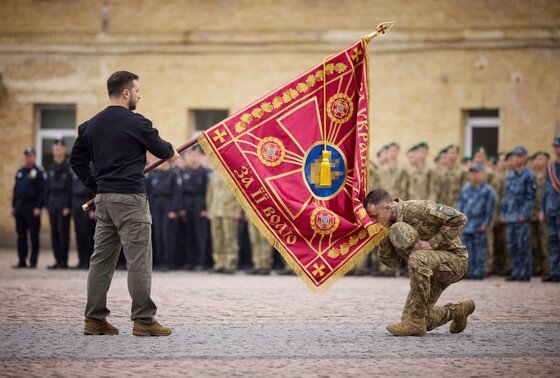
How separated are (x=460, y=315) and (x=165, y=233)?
11.3 m

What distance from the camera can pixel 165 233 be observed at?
802 inches

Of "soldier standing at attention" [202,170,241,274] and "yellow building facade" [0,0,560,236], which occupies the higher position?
"yellow building facade" [0,0,560,236]

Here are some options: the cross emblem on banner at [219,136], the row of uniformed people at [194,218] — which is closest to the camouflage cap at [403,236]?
the cross emblem on banner at [219,136]

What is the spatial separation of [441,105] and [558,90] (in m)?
2.44

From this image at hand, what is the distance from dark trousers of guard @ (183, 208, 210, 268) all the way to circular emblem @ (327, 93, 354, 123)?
1047 centimetres

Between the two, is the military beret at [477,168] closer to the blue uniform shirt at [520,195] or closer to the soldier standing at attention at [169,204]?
the blue uniform shirt at [520,195]

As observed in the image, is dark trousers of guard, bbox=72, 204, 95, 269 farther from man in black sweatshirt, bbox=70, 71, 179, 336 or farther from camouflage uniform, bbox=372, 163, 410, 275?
man in black sweatshirt, bbox=70, 71, 179, 336

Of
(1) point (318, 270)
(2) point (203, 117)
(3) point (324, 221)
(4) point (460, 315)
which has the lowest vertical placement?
(4) point (460, 315)

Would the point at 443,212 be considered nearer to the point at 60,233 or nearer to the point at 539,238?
the point at 539,238

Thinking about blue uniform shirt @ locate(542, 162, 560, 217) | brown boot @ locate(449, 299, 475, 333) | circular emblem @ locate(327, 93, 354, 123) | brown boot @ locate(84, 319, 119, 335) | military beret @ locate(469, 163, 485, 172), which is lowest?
brown boot @ locate(84, 319, 119, 335)

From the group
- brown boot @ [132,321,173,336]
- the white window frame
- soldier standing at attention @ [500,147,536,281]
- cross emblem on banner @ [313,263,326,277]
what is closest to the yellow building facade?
the white window frame

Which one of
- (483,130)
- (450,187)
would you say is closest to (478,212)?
(450,187)

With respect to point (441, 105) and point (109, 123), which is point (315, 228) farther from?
point (441, 105)

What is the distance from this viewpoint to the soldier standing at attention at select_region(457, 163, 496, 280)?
18281 mm
